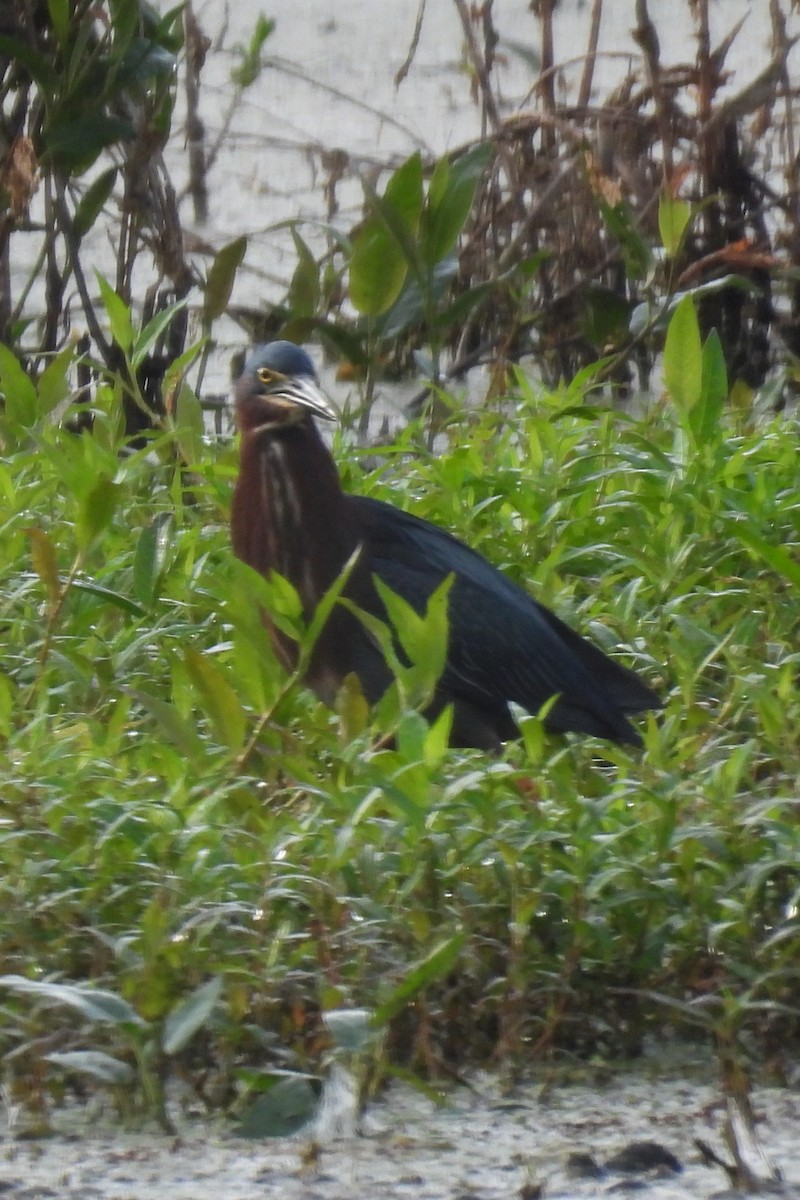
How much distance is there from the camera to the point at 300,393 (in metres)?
3.74

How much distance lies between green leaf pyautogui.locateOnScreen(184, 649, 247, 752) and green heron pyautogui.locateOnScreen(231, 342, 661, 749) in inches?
30.0

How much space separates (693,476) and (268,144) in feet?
9.80

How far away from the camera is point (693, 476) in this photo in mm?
4191

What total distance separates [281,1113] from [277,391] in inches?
72.6

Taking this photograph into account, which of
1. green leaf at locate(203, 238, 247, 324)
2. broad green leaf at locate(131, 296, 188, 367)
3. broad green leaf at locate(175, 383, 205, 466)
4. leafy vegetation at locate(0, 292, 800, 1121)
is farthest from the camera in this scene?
green leaf at locate(203, 238, 247, 324)

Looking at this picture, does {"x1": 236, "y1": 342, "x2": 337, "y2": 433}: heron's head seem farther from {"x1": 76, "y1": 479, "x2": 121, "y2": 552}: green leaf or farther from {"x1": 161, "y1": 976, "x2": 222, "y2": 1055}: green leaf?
{"x1": 161, "y1": 976, "x2": 222, "y2": 1055}: green leaf

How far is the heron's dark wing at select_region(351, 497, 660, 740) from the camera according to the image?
3.68 metres

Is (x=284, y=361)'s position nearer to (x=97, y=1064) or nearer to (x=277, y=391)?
(x=277, y=391)

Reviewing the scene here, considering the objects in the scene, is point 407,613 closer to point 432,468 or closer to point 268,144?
point 432,468

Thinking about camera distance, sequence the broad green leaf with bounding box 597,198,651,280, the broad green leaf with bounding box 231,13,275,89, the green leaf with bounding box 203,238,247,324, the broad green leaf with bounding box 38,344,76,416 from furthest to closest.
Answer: the broad green leaf with bounding box 231,13,275,89
the broad green leaf with bounding box 597,198,651,280
the green leaf with bounding box 203,238,247,324
the broad green leaf with bounding box 38,344,76,416

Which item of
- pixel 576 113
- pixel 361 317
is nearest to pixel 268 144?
pixel 576 113

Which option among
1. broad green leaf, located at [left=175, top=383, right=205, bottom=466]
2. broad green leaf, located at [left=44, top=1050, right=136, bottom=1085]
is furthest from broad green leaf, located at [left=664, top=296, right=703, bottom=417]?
broad green leaf, located at [left=44, top=1050, right=136, bottom=1085]

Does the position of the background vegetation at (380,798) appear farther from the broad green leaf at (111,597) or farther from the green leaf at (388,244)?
the green leaf at (388,244)

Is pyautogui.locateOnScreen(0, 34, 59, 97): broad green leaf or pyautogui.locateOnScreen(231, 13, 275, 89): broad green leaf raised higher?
pyautogui.locateOnScreen(231, 13, 275, 89): broad green leaf
